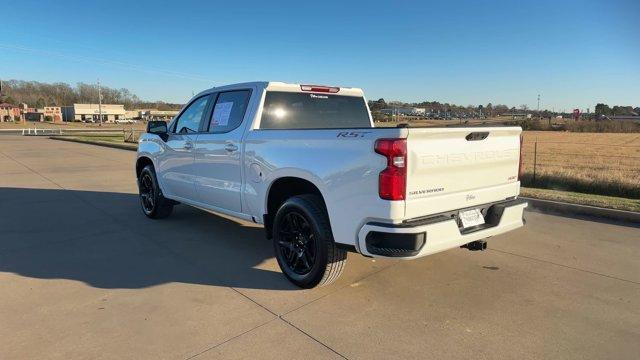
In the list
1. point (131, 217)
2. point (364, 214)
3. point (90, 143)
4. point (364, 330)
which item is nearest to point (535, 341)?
point (364, 330)

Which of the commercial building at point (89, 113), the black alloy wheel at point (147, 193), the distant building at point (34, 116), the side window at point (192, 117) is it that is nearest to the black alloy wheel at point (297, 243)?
the side window at point (192, 117)

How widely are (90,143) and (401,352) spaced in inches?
1145

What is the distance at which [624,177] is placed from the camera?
411 inches

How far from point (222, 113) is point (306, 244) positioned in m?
2.10

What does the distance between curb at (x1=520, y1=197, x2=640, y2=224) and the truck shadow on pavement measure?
4.87 m

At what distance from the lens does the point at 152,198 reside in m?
6.93

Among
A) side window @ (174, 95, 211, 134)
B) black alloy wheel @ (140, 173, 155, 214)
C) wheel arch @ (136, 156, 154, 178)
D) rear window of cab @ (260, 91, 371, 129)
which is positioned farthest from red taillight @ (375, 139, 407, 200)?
wheel arch @ (136, 156, 154, 178)

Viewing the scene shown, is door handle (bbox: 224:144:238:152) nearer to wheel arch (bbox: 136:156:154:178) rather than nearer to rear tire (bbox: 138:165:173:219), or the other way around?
rear tire (bbox: 138:165:173:219)

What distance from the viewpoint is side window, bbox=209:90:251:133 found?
508 centimetres

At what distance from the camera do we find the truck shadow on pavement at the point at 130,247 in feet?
14.8

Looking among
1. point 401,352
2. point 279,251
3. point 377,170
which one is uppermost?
point 377,170

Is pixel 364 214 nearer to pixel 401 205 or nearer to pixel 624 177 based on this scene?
pixel 401 205

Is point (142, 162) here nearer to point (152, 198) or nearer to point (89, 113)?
point (152, 198)

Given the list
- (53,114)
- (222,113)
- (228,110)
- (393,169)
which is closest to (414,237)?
(393,169)
